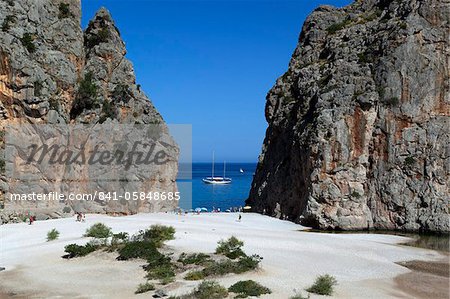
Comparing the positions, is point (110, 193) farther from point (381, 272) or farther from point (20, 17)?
point (381, 272)

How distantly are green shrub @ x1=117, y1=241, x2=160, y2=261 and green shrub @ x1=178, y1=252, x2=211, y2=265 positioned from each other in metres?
1.58

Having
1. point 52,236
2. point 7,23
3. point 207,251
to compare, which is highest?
point 7,23

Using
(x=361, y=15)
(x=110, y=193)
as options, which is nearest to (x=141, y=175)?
(x=110, y=193)

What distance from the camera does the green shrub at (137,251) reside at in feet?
79.2

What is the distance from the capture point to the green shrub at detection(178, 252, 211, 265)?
75.0 feet

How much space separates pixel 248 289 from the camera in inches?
722

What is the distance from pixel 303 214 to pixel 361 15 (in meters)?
31.3

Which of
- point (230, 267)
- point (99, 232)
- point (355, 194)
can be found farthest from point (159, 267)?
point (355, 194)

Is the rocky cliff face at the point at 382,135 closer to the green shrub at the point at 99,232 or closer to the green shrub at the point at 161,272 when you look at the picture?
the green shrub at the point at 99,232

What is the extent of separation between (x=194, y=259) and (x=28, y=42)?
109 feet

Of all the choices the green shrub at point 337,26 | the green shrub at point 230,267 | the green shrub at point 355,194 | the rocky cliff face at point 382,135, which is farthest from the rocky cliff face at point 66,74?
the green shrub at point 337,26

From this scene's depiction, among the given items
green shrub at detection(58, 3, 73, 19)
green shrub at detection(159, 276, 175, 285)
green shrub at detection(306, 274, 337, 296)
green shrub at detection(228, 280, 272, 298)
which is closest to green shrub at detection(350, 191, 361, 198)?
green shrub at detection(306, 274, 337, 296)

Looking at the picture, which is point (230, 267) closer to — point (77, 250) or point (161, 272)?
point (161, 272)

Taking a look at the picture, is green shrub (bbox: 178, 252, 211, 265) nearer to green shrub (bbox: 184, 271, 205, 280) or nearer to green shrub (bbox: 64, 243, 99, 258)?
green shrub (bbox: 184, 271, 205, 280)
